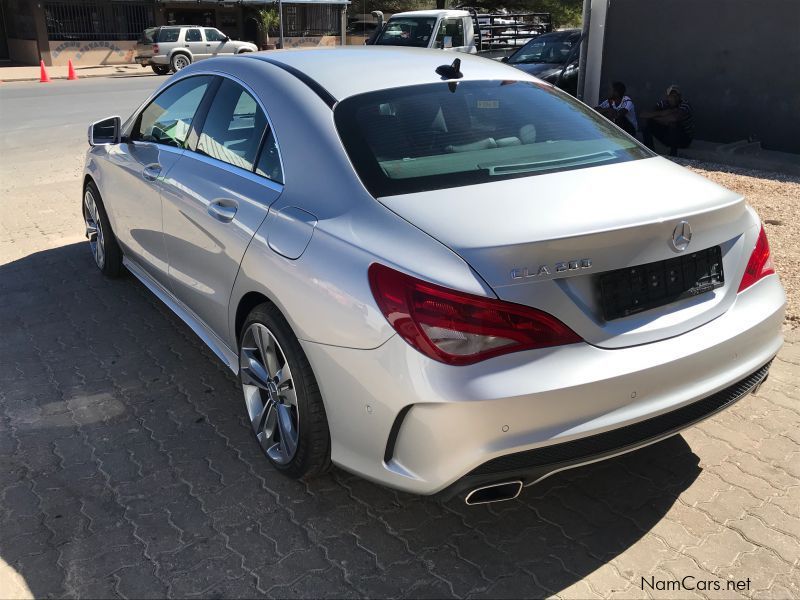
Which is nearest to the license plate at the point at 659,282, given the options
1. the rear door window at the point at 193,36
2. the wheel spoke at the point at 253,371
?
the wheel spoke at the point at 253,371

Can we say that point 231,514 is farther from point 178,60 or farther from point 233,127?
point 178,60

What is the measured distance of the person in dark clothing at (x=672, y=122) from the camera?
1075 centimetres

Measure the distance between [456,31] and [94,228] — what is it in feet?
41.3

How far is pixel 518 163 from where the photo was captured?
3.11 m

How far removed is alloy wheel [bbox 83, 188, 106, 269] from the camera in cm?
562

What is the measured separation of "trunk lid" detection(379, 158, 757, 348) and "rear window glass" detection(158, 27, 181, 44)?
98.2 feet

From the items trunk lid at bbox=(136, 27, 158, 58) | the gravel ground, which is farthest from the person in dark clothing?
trunk lid at bbox=(136, 27, 158, 58)

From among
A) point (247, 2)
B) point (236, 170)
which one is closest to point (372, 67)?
point (236, 170)

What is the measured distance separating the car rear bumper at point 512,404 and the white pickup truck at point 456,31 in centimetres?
1350

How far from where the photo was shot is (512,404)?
94.3 inches

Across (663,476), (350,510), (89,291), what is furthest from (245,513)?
(89,291)

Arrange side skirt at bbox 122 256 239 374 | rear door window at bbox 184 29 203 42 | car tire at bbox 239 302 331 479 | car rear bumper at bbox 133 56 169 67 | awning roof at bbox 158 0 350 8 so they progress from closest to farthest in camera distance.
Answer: car tire at bbox 239 302 331 479
side skirt at bbox 122 256 239 374
car rear bumper at bbox 133 56 169 67
rear door window at bbox 184 29 203 42
awning roof at bbox 158 0 350 8

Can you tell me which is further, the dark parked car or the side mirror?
the dark parked car

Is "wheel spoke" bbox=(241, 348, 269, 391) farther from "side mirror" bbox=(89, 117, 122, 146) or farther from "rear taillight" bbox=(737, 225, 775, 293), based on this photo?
"side mirror" bbox=(89, 117, 122, 146)
